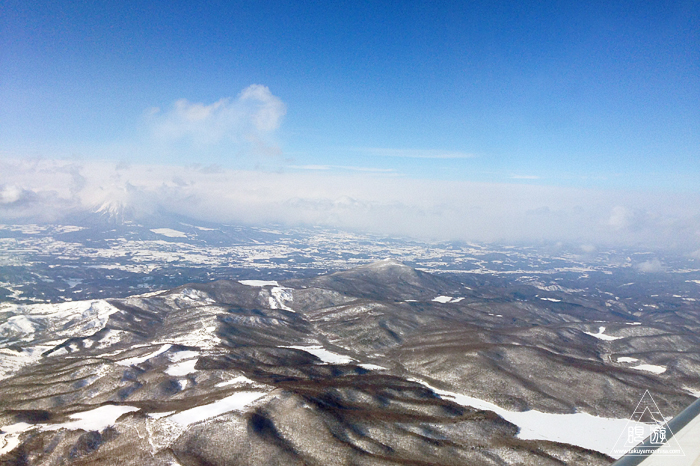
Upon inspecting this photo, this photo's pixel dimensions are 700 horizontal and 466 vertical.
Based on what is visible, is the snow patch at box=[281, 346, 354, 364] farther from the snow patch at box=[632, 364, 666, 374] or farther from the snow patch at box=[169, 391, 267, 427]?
the snow patch at box=[632, 364, 666, 374]

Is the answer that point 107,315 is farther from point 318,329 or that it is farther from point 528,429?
point 528,429

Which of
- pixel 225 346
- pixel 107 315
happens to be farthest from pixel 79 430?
pixel 107 315

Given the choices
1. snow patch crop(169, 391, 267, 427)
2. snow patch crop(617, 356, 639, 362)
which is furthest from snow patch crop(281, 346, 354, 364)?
snow patch crop(617, 356, 639, 362)

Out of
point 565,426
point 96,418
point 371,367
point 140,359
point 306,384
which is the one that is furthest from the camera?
point 371,367

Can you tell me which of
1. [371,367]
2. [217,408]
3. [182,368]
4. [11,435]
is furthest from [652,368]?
[11,435]

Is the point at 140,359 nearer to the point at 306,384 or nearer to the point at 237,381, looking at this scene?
the point at 237,381

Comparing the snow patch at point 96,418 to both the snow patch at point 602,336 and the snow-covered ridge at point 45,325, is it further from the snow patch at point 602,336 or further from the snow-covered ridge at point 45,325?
the snow patch at point 602,336

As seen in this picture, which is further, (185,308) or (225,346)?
(185,308)

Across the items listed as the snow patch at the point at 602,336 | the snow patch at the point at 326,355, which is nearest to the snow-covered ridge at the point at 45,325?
the snow patch at the point at 326,355
